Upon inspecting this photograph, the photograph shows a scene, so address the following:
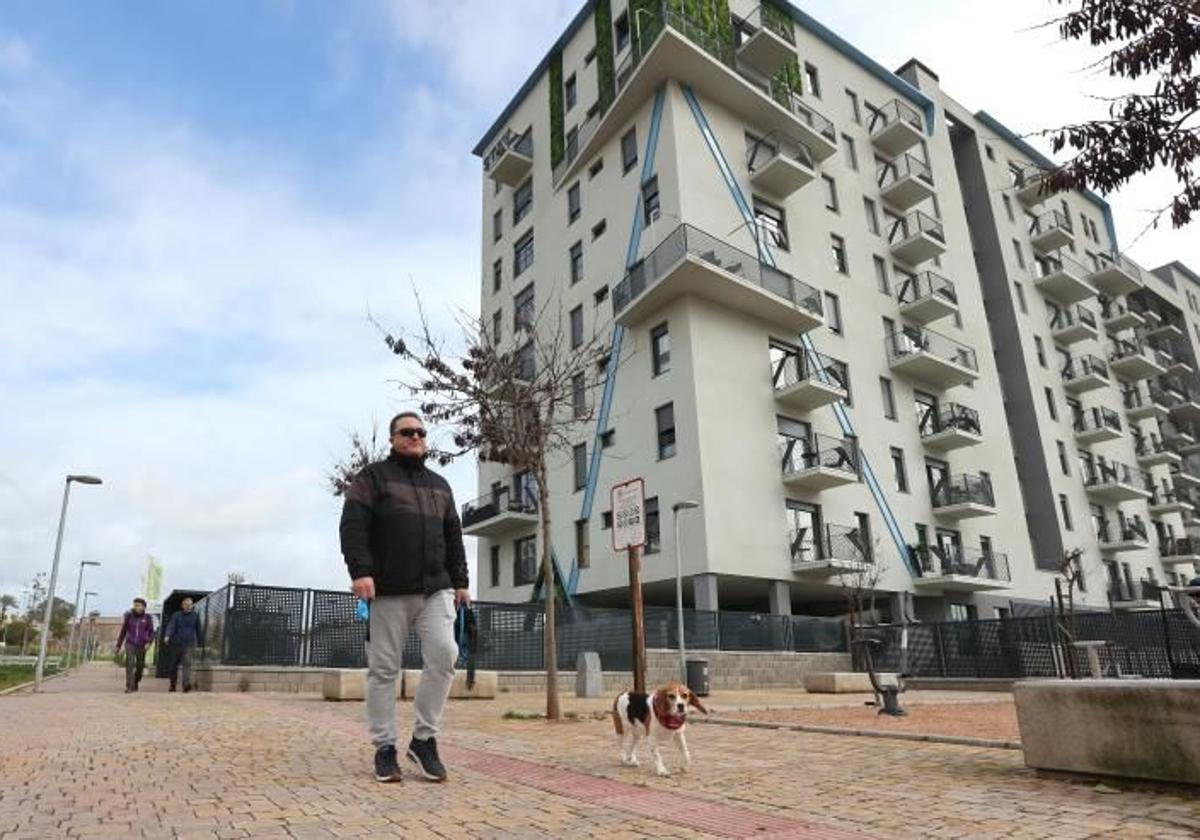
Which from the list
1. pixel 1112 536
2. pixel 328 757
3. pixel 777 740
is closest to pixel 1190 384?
pixel 1112 536

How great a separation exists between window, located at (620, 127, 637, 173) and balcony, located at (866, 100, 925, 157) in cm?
1166

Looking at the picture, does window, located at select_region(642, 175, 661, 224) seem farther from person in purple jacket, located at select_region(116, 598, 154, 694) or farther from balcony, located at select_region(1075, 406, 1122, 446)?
balcony, located at select_region(1075, 406, 1122, 446)

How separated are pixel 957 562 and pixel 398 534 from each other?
2785cm

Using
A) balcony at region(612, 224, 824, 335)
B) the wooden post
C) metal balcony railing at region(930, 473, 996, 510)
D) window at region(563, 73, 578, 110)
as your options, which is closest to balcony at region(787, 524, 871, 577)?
metal balcony railing at region(930, 473, 996, 510)

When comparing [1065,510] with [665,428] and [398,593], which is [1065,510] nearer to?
[665,428]

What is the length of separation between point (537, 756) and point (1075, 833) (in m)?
3.64

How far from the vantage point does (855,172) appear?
3319 centimetres

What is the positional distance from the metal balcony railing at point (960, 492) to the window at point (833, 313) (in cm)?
711

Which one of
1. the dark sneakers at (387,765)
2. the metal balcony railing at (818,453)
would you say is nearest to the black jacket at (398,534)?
the dark sneakers at (387,765)

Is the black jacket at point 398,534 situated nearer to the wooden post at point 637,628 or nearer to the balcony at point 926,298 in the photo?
the wooden post at point 637,628

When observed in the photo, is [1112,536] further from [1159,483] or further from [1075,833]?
[1075,833]

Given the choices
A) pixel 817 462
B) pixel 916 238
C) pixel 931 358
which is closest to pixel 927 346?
pixel 931 358

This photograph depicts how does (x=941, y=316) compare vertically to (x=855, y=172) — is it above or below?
below

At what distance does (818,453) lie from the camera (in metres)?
25.1
